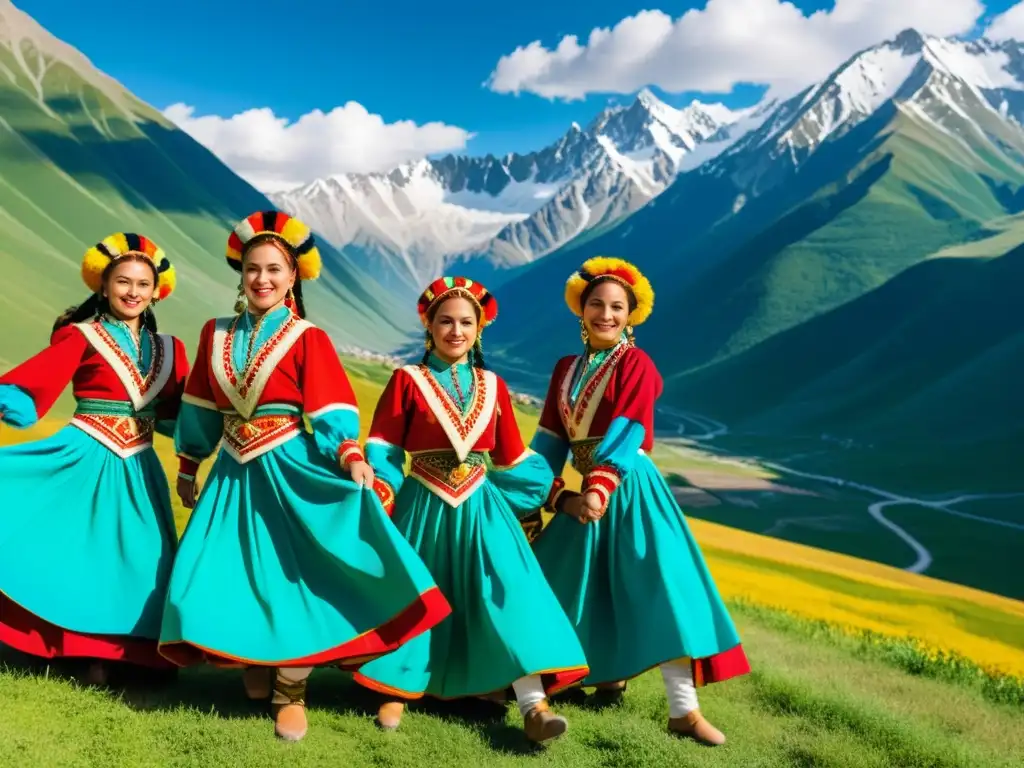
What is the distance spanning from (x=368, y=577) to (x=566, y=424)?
2.06 meters

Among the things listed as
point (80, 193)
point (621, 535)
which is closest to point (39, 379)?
point (621, 535)

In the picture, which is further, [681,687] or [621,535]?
[621,535]

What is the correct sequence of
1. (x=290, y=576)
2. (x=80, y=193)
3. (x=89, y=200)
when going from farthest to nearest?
1. (x=80, y=193)
2. (x=89, y=200)
3. (x=290, y=576)

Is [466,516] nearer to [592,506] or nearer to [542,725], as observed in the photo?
[592,506]

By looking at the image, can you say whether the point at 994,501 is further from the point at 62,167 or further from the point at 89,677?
the point at 62,167

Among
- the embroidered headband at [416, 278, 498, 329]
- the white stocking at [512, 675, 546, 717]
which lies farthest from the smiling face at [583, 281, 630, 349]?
the white stocking at [512, 675, 546, 717]

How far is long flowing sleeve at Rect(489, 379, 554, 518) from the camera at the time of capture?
6.48 m

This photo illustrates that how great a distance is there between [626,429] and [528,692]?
6.50 ft

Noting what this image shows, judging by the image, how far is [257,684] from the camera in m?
6.15

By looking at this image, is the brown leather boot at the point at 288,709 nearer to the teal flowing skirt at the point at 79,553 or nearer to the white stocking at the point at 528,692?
the teal flowing skirt at the point at 79,553

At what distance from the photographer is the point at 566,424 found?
6.91 meters

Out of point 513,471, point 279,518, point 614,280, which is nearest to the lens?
point 279,518

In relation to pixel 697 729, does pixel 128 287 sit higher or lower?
higher

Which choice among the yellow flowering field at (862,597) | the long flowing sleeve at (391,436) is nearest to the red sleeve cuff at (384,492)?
the long flowing sleeve at (391,436)
